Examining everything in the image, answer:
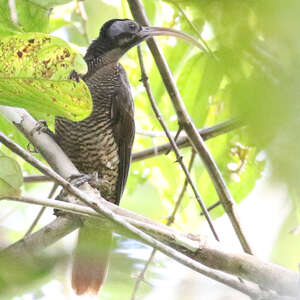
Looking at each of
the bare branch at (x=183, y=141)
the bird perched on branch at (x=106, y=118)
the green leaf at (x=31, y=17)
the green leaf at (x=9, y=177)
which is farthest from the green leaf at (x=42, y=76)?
the bird perched on branch at (x=106, y=118)

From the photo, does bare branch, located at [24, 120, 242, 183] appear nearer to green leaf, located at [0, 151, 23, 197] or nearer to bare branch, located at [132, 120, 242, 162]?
bare branch, located at [132, 120, 242, 162]

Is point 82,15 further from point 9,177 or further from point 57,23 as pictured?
point 9,177

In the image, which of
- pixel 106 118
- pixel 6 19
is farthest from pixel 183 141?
pixel 6 19

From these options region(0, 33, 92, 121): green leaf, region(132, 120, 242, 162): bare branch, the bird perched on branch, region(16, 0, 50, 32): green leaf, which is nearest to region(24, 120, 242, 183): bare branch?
region(132, 120, 242, 162): bare branch

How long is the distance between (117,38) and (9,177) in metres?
2.08

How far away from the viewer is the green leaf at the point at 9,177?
1.28 m

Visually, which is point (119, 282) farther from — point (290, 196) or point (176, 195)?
point (176, 195)

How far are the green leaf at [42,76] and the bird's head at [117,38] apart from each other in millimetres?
1611

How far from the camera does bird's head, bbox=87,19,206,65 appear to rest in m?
2.99

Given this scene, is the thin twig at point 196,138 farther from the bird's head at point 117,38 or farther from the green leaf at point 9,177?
the green leaf at point 9,177

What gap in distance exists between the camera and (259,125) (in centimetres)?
38

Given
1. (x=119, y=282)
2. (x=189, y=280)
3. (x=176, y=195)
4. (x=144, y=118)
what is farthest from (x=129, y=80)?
(x=119, y=282)

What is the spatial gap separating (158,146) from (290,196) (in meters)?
2.86

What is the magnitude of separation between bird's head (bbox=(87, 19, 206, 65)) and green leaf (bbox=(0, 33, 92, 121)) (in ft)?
5.29
